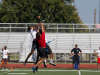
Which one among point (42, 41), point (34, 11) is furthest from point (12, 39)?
point (42, 41)

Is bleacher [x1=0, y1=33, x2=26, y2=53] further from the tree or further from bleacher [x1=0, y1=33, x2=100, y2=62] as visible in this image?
the tree

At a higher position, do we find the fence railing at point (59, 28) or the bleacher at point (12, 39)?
the fence railing at point (59, 28)

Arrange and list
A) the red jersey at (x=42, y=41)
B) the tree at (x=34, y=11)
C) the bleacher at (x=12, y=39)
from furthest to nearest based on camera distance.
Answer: the tree at (x=34, y=11)
the bleacher at (x=12, y=39)
the red jersey at (x=42, y=41)

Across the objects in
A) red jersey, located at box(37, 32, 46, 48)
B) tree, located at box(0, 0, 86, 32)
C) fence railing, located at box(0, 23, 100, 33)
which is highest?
tree, located at box(0, 0, 86, 32)

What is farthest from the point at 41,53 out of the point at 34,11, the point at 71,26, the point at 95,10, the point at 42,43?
the point at 95,10

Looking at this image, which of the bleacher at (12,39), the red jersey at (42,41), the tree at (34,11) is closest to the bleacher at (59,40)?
the bleacher at (12,39)

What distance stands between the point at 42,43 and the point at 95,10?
38602 millimetres

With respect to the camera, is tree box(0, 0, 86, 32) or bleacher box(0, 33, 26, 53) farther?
tree box(0, 0, 86, 32)

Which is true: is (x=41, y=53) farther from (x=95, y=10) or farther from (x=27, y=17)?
(x=95, y=10)

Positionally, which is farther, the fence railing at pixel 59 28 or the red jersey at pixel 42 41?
the fence railing at pixel 59 28

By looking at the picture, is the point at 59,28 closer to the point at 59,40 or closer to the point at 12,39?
the point at 59,40

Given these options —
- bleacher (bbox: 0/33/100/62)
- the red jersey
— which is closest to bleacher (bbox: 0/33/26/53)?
bleacher (bbox: 0/33/100/62)

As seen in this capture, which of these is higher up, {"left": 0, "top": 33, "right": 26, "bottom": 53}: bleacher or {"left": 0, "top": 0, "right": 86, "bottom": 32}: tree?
{"left": 0, "top": 0, "right": 86, "bottom": 32}: tree

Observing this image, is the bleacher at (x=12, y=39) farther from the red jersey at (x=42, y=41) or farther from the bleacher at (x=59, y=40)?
the red jersey at (x=42, y=41)
